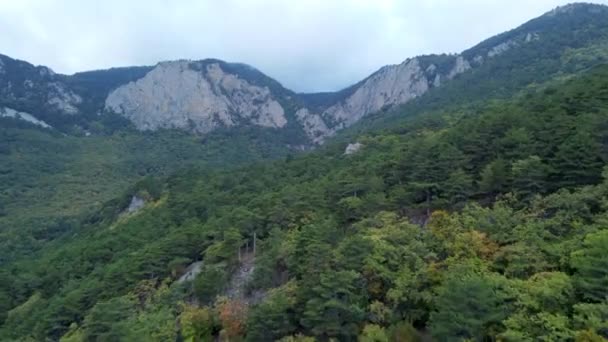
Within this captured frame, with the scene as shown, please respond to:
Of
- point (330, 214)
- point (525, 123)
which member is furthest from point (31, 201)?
point (525, 123)

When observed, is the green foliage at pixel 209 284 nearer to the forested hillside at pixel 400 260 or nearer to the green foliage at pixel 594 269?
the forested hillside at pixel 400 260

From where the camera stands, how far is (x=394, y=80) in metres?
199

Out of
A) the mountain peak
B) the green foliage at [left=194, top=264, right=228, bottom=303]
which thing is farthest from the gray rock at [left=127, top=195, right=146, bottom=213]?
the mountain peak

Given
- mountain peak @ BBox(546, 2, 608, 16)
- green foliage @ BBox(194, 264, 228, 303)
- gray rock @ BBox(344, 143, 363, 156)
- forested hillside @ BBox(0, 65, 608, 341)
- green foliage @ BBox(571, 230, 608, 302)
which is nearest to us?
green foliage @ BBox(571, 230, 608, 302)

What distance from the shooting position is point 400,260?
29.4 metres

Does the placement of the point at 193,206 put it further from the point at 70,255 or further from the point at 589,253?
the point at 589,253

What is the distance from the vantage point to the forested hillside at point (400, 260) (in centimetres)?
2219

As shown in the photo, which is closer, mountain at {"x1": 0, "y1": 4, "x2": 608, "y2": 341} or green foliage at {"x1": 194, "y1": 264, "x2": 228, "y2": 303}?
mountain at {"x1": 0, "y1": 4, "x2": 608, "y2": 341}

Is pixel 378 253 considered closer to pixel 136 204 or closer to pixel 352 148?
pixel 352 148

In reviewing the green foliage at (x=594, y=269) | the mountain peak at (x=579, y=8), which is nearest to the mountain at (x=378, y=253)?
the green foliage at (x=594, y=269)

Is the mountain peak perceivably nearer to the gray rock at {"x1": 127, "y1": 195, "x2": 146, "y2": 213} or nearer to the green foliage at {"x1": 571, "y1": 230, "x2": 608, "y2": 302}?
the gray rock at {"x1": 127, "y1": 195, "x2": 146, "y2": 213}

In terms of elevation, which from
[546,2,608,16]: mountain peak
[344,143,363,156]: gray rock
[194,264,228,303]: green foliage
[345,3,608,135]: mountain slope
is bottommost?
[194,264,228,303]: green foliage

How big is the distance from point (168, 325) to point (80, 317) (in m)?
13.6

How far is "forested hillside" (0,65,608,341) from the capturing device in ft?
72.8
